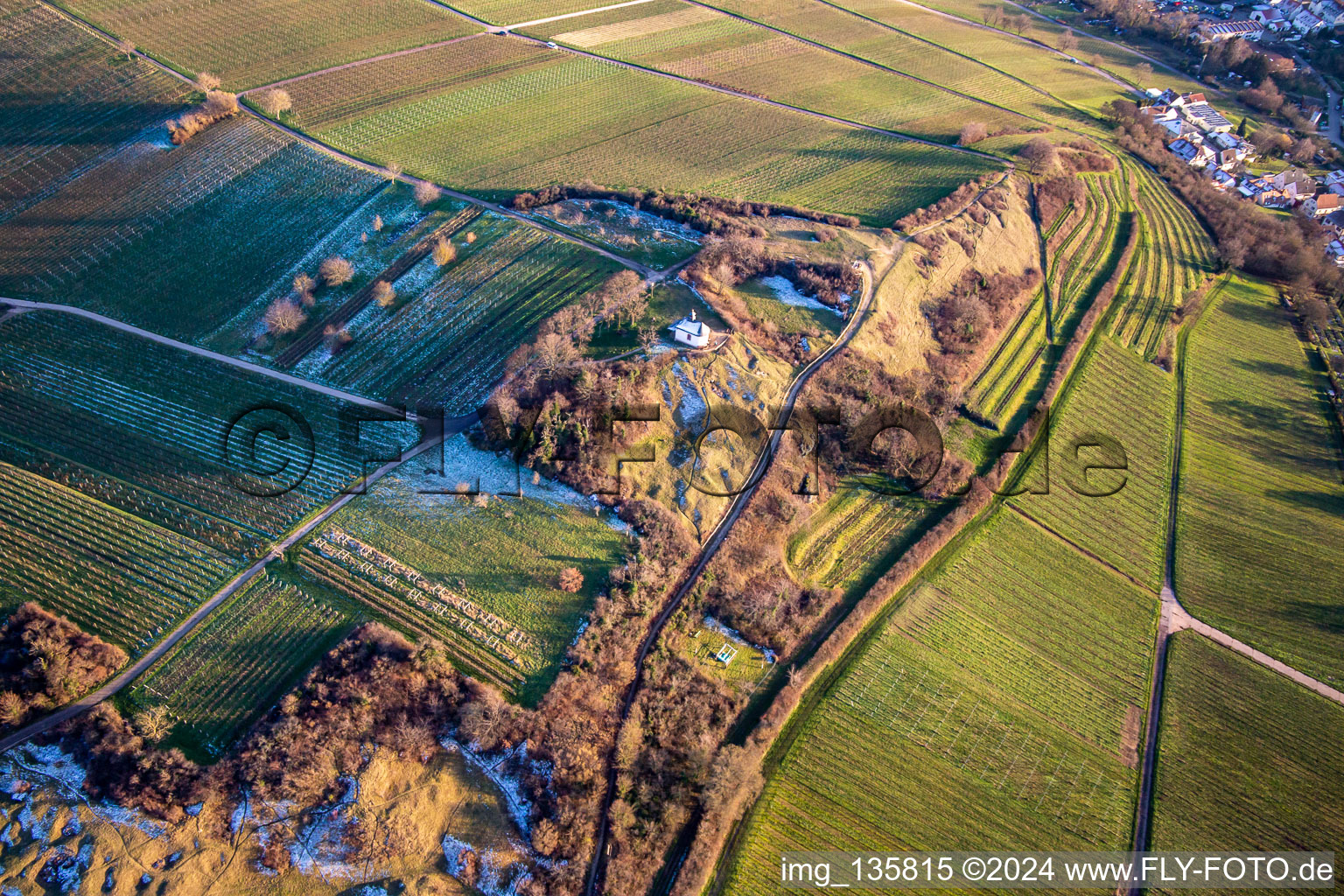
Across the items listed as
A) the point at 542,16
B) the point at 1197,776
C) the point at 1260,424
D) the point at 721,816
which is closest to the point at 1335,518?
the point at 1260,424

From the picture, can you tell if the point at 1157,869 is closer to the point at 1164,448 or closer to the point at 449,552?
the point at 1164,448

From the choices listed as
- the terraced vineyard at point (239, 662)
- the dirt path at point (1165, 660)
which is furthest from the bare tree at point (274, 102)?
the dirt path at point (1165, 660)

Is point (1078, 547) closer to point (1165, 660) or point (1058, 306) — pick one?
point (1165, 660)

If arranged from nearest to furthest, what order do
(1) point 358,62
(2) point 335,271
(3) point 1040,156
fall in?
(2) point 335,271
(3) point 1040,156
(1) point 358,62

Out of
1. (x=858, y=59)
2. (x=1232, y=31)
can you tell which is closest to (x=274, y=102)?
(x=858, y=59)

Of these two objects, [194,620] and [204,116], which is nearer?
[194,620]
